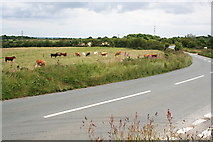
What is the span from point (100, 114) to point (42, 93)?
348 centimetres

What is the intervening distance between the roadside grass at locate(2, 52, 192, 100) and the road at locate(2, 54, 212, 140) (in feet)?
2.19

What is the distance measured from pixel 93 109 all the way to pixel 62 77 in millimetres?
4252

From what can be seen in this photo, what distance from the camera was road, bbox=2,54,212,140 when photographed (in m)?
5.18

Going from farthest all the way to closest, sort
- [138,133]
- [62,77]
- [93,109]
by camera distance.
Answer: [62,77], [93,109], [138,133]

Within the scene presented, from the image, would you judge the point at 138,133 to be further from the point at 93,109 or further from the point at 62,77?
the point at 62,77

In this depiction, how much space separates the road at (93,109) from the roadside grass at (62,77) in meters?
0.67

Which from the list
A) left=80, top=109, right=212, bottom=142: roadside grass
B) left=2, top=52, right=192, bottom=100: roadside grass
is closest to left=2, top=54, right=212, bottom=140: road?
left=80, top=109, right=212, bottom=142: roadside grass

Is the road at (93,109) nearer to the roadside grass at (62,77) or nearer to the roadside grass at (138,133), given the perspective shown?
the roadside grass at (138,133)

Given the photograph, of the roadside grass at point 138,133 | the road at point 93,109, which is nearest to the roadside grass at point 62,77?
the road at point 93,109

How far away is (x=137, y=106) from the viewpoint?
23.6 feet

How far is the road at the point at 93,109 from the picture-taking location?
204 inches

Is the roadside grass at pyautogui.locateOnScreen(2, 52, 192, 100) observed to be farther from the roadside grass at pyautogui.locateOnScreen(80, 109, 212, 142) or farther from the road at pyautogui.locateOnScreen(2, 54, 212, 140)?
the roadside grass at pyautogui.locateOnScreen(80, 109, 212, 142)

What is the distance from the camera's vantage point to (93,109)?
677 centimetres

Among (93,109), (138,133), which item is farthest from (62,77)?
(138,133)
